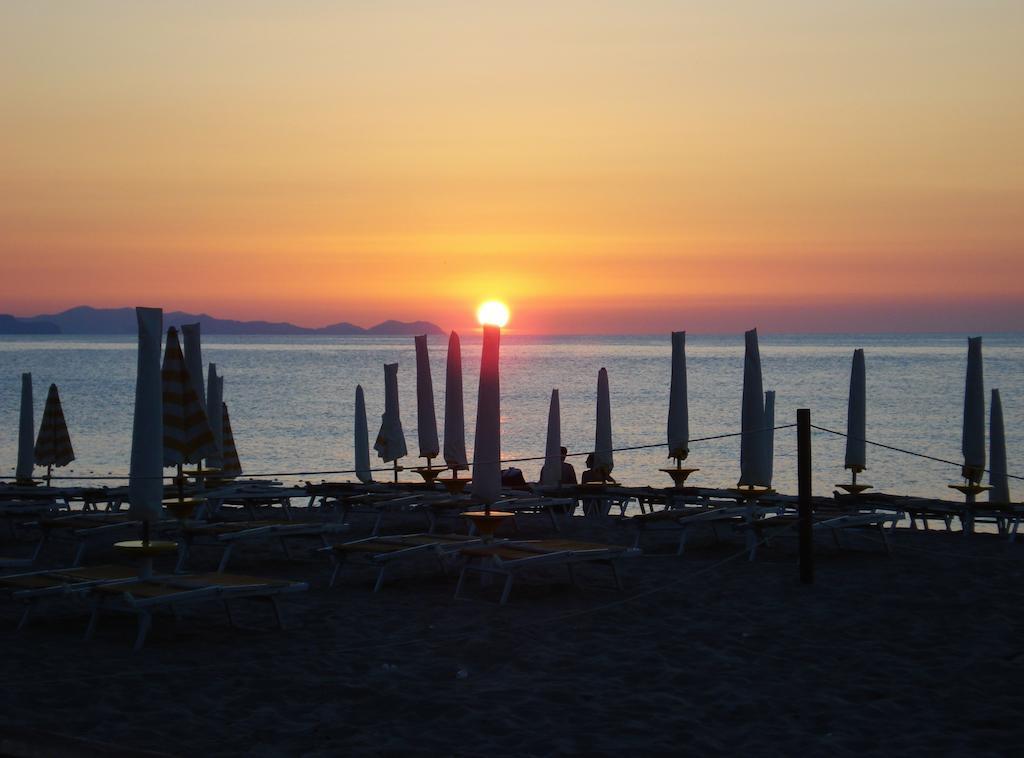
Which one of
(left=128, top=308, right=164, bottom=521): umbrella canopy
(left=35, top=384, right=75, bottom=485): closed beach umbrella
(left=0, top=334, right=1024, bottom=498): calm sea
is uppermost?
(left=128, top=308, right=164, bottom=521): umbrella canopy

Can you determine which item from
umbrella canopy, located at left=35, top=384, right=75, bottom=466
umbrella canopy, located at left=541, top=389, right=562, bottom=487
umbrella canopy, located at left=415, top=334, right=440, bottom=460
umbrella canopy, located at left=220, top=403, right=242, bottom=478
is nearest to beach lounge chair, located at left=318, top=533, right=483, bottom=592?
umbrella canopy, located at left=415, top=334, right=440, bottom=460

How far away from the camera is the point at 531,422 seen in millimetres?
53312

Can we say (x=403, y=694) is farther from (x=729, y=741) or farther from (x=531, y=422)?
(x=531, y=422)

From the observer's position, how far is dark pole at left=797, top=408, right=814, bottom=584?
9.00 m

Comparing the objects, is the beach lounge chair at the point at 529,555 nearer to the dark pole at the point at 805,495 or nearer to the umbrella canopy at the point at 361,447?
the dark pole at the point at 805,495

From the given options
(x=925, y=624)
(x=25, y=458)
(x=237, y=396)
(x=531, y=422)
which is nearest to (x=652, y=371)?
(x=237, y=396)

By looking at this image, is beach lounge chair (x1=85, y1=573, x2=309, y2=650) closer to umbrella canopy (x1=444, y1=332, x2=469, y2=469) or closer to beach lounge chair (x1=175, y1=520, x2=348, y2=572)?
beach lounge chair (x1=175, y1=520, x2=348, y2=572)

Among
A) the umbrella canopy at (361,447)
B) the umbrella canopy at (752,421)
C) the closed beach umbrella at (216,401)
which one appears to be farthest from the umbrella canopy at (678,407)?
the closed beach umbrella at (216,401)

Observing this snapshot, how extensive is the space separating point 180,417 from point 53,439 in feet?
26.6

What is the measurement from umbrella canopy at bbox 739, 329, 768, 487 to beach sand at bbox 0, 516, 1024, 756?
2371mm

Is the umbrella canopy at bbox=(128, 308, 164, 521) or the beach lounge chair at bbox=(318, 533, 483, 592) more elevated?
the umbrella canopy at bbox=(128, 308, 164, 521)

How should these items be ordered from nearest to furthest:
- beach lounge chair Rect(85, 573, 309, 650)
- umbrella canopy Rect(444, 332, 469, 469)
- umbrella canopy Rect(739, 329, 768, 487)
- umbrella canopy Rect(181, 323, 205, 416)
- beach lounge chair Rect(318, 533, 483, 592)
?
beach lounge chair Rect(85, 573, 309, 650)
beach lounge chair Rect(318, 533, 483, 592)
umbrella canopy Rect(739, 329, 768, 487)
umbrella canopy Rect(444, 332, 469, 469)
umbrella canopy Rect(181, 323, 205, 416)

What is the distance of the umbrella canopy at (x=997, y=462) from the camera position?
13430mm

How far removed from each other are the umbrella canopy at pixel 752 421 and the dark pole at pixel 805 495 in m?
2.58
